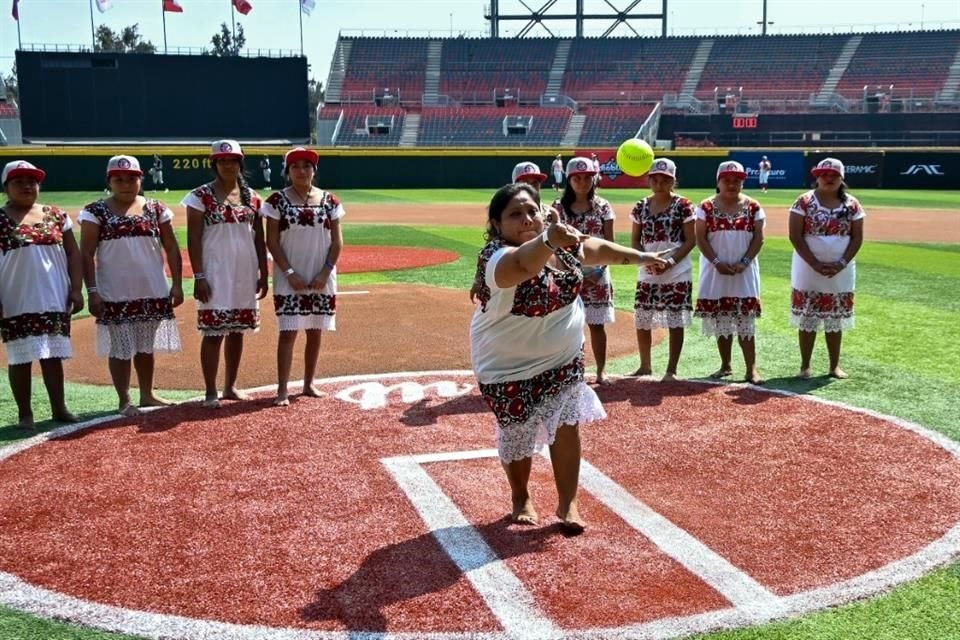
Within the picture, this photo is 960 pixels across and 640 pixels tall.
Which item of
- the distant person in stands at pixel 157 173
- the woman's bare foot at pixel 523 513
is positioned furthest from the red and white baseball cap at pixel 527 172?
the distant person in stands at pixel 157 173

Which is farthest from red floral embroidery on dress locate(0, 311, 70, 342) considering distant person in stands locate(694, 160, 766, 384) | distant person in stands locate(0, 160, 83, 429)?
distant person in stands locate(694, 160, 766, 384)

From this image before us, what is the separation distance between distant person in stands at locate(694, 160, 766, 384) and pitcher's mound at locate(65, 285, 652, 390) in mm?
1449

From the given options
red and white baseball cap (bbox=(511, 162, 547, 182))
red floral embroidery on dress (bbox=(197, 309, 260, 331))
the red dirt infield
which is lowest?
the red dirt infield

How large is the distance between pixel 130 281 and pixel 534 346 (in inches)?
153

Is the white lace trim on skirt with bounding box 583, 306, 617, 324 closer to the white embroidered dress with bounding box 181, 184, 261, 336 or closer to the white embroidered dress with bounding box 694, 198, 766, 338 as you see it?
the white embroidered dress with bounding box 694, 198, 766, 338

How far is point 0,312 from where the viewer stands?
668 cm

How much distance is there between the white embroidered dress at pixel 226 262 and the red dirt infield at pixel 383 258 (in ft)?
25.6

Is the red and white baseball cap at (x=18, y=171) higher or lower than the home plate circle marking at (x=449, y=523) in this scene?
higher

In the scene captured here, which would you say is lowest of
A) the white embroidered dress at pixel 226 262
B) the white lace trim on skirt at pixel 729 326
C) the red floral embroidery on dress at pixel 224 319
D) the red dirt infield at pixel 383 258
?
the red dirt infield at pixel 383 258

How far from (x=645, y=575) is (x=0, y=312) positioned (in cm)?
504

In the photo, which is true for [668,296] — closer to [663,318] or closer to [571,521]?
[663,318]

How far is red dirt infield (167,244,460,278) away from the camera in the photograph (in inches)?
615

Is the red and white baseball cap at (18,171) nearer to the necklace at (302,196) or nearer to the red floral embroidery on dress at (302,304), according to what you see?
the necklace at (302,196)

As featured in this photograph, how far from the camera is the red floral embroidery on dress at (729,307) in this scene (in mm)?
8031
